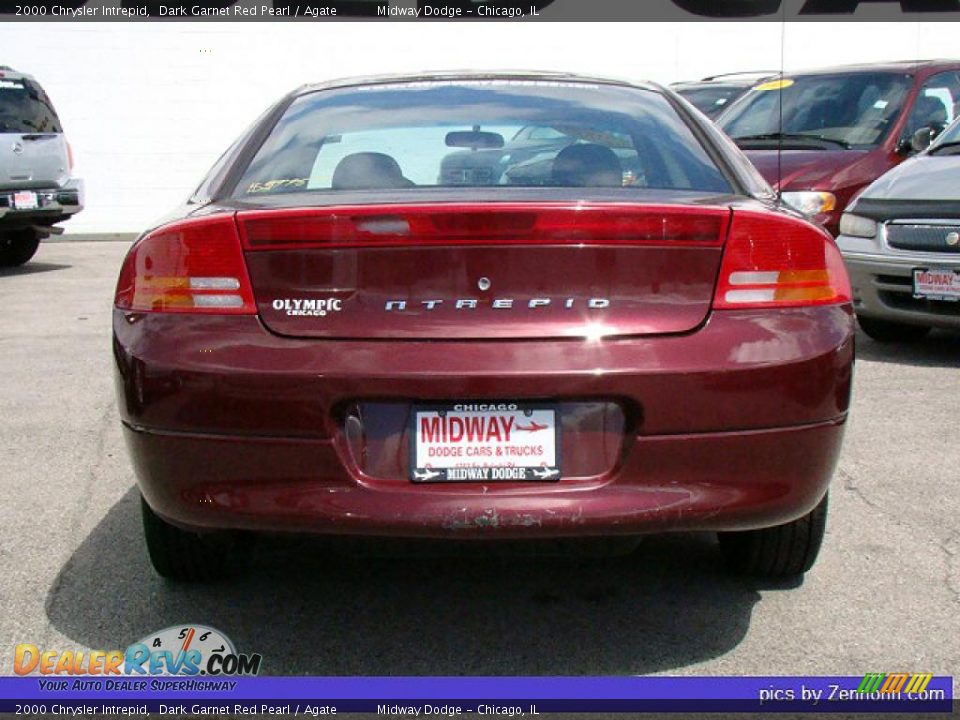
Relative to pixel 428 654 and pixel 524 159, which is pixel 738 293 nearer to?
pixel 524 159

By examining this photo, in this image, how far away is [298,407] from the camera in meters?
2.78

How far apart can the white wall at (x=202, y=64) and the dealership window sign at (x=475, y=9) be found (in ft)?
0.54

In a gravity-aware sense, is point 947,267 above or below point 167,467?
below

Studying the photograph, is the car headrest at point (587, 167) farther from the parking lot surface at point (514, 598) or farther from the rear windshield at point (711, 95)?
the rear windshield at point (711, 95)

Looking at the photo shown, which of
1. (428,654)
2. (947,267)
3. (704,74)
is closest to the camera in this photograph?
(428,654)

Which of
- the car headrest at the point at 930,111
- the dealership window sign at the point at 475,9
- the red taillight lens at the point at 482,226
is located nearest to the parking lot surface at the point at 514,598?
the red taillight lens at the point at 482,226

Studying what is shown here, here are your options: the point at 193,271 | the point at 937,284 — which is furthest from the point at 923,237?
the point at 193,271

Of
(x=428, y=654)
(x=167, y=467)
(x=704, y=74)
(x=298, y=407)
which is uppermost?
(x=298, y=407)

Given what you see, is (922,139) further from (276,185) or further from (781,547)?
(276,185)

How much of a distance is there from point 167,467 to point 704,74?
17.1 metres

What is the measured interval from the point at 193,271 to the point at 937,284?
16.4 ft

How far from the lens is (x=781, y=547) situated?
3.44m

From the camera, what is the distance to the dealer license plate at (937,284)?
6.70m

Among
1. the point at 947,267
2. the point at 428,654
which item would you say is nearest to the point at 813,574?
the point at 428,654
